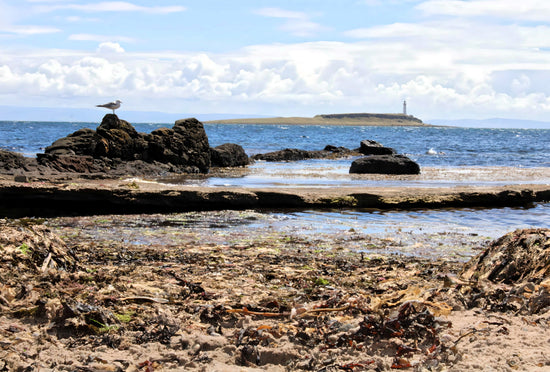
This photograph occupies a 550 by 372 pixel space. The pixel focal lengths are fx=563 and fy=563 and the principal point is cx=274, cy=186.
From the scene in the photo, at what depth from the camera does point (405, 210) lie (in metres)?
11.1

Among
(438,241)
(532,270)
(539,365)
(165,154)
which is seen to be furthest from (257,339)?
(165,154)

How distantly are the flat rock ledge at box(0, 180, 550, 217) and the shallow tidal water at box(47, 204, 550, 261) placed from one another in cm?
43

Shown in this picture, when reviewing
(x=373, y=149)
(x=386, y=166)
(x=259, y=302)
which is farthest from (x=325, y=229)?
(x=373, y=149)

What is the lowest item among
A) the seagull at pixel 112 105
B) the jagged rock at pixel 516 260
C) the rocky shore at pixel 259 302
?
the rocky shore at pixel 259 302

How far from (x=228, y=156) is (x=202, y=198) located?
13974 mm

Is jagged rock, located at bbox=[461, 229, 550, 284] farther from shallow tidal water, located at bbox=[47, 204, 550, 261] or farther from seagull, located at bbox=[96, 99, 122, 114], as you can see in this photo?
seagull, located at bbox=[96, 99, 122, 114]

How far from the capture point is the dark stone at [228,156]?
24.3m

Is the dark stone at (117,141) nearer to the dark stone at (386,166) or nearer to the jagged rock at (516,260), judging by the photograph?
the dark stone at (386,166)

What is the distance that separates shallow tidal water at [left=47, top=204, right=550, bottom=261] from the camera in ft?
24.9

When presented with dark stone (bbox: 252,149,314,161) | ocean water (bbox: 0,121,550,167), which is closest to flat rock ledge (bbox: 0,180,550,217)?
ocean water (bbox: 0,121,550,167)

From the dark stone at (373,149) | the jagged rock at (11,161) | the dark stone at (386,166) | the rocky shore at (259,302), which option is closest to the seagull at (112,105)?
the jagged rock at (11,161)

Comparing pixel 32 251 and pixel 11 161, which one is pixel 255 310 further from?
pixel 11 161

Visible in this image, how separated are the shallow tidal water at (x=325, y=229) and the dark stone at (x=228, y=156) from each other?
45.9ft

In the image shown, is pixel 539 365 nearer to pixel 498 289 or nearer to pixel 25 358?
pixel 498 289
